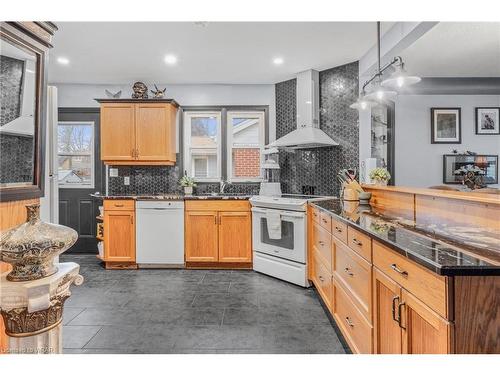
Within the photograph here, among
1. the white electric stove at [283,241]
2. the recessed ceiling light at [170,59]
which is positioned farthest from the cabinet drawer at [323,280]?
the recessed ceiling light at [170,59]

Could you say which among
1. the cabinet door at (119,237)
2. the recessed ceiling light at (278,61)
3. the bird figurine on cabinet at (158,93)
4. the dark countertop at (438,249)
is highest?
the recessed ceiling light at (278,61)

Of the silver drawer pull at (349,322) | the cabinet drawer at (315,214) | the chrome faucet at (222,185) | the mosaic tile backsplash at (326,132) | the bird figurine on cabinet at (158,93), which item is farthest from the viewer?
the chrome faucet at (222,185)

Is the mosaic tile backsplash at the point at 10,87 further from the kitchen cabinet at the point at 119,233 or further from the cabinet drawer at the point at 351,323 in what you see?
the kitchen cabinet at the point at 119,233

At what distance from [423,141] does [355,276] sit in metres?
3.64

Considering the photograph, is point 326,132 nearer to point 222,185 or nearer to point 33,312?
point 222,185

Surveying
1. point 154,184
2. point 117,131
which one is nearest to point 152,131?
point 117,131

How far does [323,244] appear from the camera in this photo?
274 centimetres

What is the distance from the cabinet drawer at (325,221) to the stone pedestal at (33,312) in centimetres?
190

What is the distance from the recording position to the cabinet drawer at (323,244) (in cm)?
→ 251

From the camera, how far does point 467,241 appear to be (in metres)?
1.39

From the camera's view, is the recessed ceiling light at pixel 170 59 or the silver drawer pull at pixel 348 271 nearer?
the silver drawer pull at pixel 348 271

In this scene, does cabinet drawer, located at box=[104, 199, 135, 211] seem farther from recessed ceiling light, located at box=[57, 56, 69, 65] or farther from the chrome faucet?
recessed ceiling light, located at box=[57, 56, 69, 65]

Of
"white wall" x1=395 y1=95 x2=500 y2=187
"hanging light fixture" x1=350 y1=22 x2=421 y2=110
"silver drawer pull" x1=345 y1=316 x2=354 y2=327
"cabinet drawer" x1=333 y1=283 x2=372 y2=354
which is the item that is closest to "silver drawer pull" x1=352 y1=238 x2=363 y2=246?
"cabinet drawer" x1=333 y1=283 x2=372 y2=354

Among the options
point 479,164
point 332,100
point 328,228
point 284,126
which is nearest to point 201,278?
point 328,228
